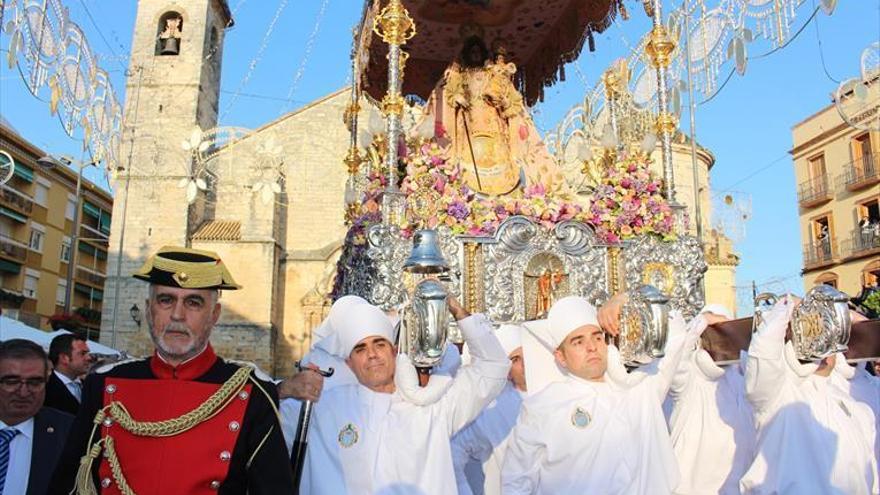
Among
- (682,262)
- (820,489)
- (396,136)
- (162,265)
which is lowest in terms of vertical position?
(820,489)

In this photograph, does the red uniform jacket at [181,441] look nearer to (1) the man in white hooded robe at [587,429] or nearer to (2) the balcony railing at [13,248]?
(1) the man in white hooded robe at [587,429]

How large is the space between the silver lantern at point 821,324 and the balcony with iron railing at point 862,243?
24.3 metres

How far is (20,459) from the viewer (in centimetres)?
371

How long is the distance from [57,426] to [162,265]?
6.28ft

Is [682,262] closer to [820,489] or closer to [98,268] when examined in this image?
[820,489]

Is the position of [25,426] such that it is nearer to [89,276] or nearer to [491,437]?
[491,437]

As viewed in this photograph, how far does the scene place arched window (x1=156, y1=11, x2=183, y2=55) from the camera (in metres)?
26.7

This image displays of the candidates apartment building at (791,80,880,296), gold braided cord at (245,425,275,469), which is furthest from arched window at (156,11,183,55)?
gold braided cord at (245,425,275,469)

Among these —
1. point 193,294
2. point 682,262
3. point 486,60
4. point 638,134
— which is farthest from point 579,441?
point 638,134

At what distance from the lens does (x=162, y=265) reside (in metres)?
2.66

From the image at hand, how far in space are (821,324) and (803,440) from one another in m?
0.99

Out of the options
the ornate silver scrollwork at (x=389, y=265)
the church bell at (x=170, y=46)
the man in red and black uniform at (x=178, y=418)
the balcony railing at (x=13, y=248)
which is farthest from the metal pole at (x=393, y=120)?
the balcony railing at (x=13, y=248)

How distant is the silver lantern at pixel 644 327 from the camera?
11.5 ft

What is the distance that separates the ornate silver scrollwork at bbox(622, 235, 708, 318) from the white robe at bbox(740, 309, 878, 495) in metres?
3.93
